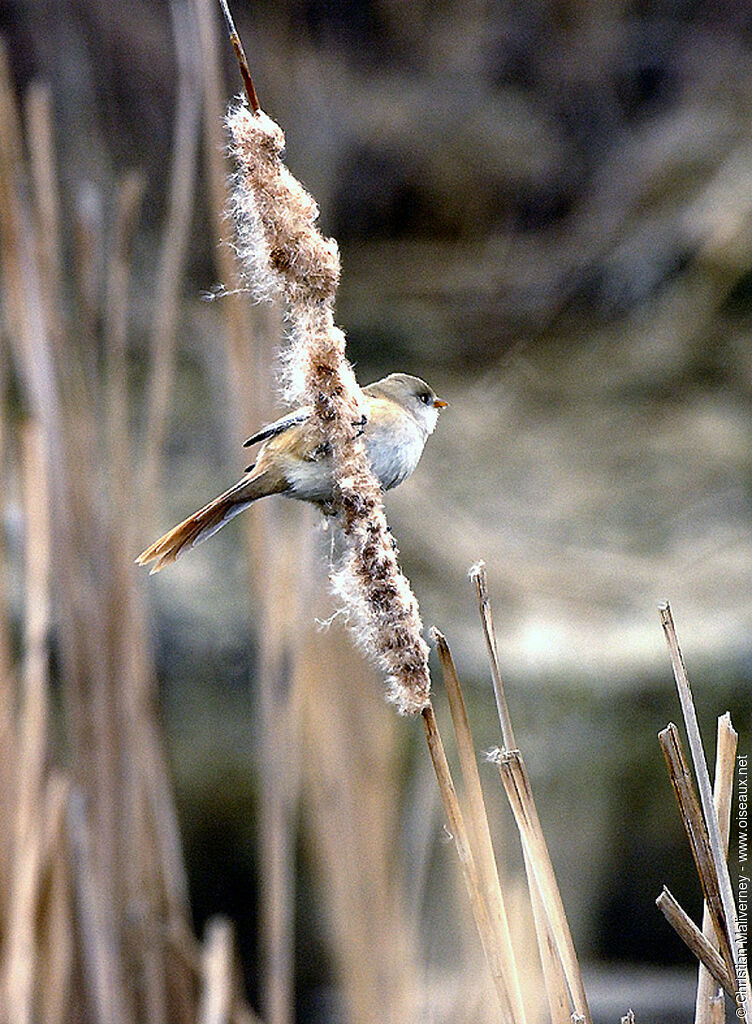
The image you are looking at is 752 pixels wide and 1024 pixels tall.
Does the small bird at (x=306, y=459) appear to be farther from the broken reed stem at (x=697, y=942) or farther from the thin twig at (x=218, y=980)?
the thin twig at (x=218, y=980)

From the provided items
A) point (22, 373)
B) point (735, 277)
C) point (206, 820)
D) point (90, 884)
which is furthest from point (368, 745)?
point (735, 277)

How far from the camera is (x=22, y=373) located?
3.17 feet

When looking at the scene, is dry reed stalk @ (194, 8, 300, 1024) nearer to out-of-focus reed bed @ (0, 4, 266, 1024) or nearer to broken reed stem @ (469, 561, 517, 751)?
out-of-focus reed bed @ (0, 4, 266, 1024)

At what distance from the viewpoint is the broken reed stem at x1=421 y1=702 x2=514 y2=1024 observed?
503 mm

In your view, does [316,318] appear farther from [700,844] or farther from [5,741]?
[5,741]

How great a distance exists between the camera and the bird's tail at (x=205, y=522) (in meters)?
0.62

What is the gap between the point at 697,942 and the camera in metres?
0.49

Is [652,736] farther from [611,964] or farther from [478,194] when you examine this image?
[478,194]

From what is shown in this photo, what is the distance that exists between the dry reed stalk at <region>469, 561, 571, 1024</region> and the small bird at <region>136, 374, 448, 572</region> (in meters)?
0.10

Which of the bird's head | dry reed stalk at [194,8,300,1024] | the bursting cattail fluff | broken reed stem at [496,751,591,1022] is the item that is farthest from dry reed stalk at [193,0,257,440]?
broken reed stem at [496,751,591,1022]

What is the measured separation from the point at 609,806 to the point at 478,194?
1.77 metres

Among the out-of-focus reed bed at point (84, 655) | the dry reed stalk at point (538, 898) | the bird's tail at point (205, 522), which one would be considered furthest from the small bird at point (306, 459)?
the out-of-focus reed bed at point (84, 655)

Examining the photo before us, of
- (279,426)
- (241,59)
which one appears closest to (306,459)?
(279,426)

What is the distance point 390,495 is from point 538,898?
1.93m
